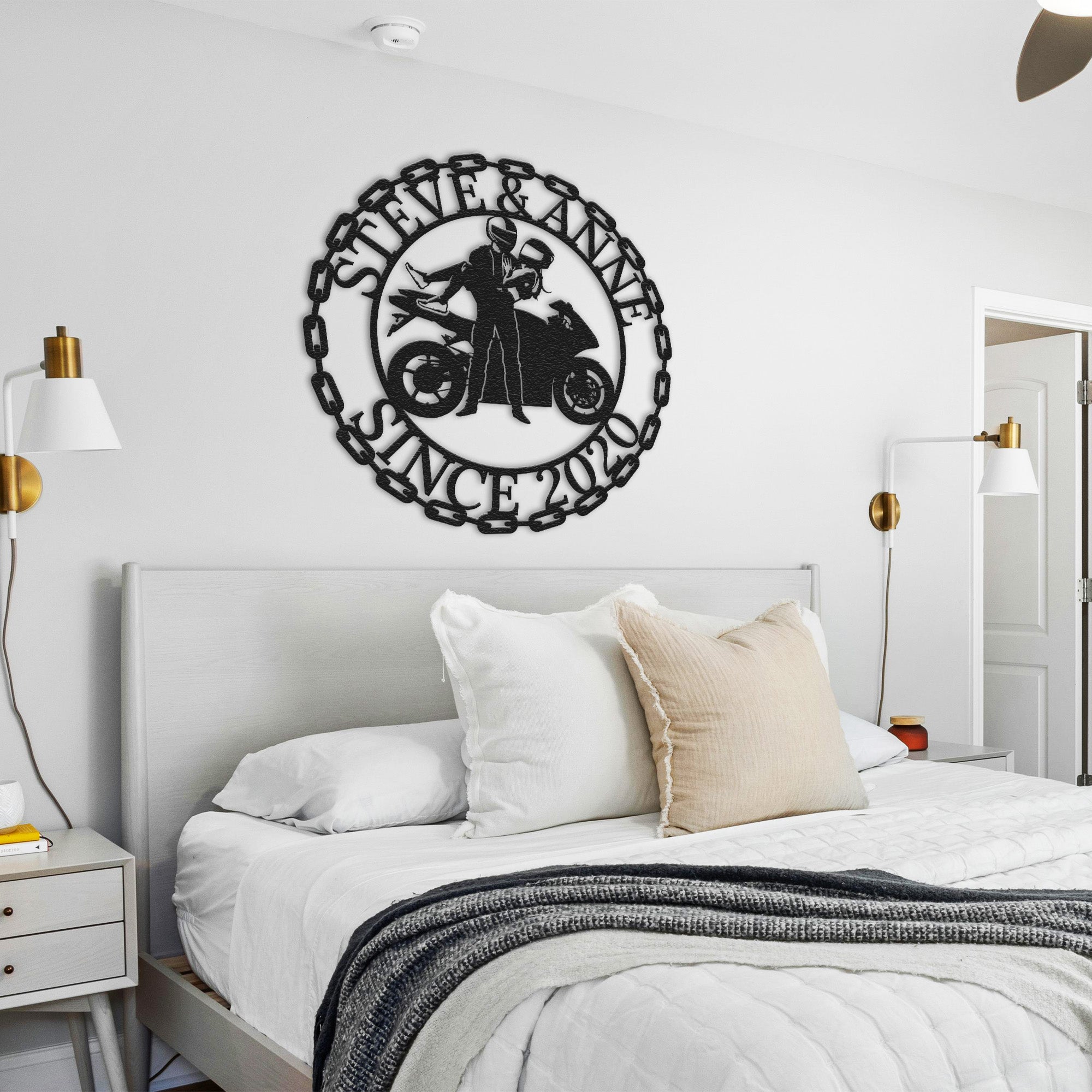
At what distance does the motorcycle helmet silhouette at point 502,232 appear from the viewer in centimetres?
291

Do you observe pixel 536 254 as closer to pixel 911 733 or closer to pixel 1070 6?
pixel 1070 6

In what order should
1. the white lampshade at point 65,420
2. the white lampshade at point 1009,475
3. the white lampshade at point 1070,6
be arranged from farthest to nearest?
the white lampshade at point 1009,475, the white lampshade at point 65,420, the white lampshade at point 1070,6

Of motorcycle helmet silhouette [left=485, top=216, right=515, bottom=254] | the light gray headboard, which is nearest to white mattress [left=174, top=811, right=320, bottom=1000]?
the light gray headboard

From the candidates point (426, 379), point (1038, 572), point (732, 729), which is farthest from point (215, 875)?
point (1038, 572)

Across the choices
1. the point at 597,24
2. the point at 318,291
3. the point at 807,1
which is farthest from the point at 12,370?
the point at 807,1

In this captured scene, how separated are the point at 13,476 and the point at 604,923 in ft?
5.12

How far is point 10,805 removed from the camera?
7.01ft

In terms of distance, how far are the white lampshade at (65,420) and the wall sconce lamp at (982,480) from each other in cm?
238

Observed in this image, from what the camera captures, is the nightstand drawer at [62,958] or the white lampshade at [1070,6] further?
the nightstand drawer at [62,958]

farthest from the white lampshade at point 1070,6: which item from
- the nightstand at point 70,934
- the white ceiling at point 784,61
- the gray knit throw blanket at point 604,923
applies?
the nightstand at point 70,934

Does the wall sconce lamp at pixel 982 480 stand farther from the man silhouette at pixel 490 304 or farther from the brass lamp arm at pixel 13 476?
the brass lamp arm at pixel 13 476

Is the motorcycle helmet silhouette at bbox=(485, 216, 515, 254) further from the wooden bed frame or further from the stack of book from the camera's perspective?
the stack of book

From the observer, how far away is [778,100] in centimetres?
310

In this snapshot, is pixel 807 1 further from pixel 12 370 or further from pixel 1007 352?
pixel 1007 352
